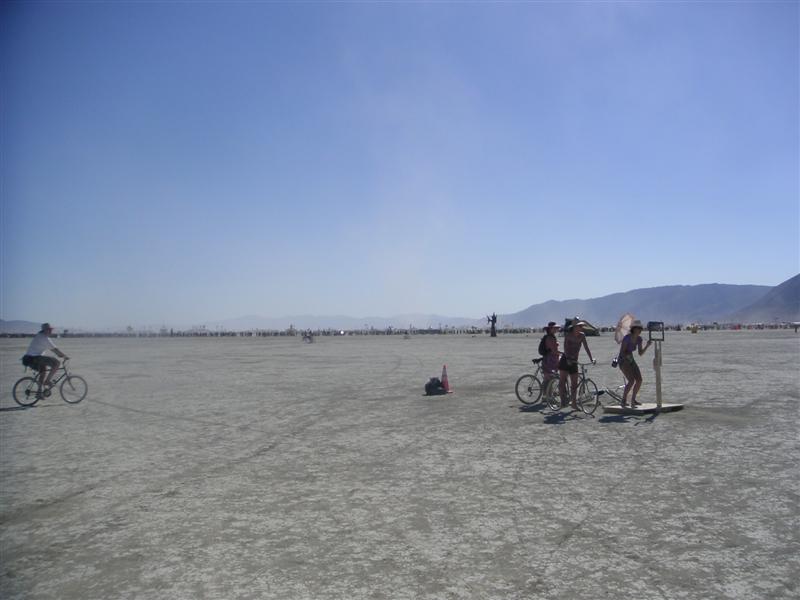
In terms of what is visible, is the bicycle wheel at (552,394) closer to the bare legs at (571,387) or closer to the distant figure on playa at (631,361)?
the bare legs at (571,387)

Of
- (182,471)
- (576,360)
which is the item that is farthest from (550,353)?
(182,471)

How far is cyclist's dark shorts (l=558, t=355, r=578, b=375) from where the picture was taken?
39.9 feet

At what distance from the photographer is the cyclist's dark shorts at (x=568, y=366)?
39.9 ft

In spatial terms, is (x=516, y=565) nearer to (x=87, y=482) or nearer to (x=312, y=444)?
(x=312, y=444)

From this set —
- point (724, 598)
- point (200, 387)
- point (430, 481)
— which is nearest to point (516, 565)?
point (724, 598)

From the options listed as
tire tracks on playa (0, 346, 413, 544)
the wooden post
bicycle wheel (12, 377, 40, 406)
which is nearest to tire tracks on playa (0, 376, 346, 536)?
tire tracks on playa (0, 346, 413, 544)

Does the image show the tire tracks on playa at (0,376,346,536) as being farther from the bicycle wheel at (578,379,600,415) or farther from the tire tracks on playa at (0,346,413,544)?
the bicycle wheel at (578,379,600,415)

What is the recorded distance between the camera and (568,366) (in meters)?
12.2

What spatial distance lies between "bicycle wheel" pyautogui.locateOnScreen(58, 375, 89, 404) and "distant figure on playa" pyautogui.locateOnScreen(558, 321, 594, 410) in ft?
41.6

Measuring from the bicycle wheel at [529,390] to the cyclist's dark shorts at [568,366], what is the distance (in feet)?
4.15

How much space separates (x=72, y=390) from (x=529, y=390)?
41.0 ft

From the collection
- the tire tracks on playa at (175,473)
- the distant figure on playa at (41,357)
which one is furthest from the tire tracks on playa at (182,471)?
the distant figure on playa at (41,357)

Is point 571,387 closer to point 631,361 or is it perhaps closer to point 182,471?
point 631,361

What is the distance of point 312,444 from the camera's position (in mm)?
9312
